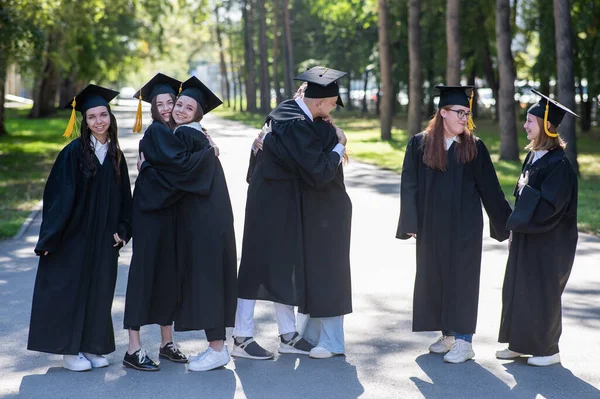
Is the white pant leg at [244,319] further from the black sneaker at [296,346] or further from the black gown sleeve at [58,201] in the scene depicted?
the black gown sleeve at [58,201]

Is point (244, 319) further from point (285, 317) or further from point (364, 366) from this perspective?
point (364, 366)

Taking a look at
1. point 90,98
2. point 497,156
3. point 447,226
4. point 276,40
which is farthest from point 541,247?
point 276,40

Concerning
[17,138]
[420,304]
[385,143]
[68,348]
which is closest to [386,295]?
[420,304]

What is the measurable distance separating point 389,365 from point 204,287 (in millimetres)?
1394

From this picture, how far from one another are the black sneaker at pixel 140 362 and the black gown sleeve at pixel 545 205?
2.59 m

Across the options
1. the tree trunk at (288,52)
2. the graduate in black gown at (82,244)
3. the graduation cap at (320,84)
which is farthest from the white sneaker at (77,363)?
the tree trunk at (288,52)

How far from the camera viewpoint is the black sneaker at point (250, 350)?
7.00 metres

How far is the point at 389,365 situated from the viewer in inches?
271

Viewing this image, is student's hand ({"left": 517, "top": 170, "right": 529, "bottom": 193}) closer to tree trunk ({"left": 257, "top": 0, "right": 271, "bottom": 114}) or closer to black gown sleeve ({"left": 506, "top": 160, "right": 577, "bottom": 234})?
black gown sleeve ({"left": 506, "top": 160, "right": 577, "bottom": 234})

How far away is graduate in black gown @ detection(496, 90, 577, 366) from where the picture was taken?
269 inches

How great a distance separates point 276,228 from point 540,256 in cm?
183

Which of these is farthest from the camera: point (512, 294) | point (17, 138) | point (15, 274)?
point (17, 138)

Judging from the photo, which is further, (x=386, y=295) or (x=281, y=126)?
(x=386, y=295)

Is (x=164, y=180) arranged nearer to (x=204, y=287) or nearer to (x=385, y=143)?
(x=204, y=287)
